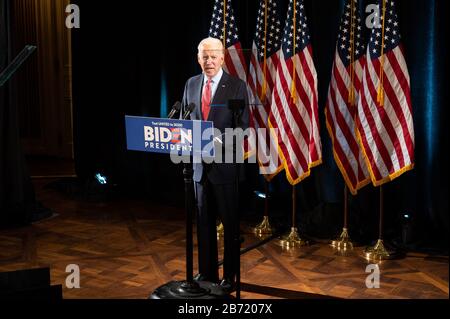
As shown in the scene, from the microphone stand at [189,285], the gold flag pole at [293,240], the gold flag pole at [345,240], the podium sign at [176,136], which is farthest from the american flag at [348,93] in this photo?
the podium sign at [176,136]

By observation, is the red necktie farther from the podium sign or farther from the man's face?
the podium sign

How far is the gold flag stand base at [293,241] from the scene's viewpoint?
5.29 m

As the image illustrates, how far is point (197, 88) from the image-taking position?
382 centimetres

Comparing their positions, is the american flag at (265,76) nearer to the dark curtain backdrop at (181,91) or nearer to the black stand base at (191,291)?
the dark curtain backdrop at (181,91)

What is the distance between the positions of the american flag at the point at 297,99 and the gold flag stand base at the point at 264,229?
0.55 meters

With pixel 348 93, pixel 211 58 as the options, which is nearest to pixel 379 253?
pixel 348 93

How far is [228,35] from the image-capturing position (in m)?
5.68

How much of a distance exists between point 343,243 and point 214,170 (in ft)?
6.13

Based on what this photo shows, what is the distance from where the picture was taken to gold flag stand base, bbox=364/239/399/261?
496 cm

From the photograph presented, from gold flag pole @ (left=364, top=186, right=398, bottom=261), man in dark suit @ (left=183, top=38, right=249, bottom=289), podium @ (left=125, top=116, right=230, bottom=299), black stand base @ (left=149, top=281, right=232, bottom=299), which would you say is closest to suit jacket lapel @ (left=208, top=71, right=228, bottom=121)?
man in dark suit @ (left=183, top=38, right=249, bottom=289)

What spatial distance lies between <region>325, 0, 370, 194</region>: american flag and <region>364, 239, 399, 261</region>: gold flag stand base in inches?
18.4

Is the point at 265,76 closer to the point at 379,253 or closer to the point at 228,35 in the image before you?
the point at 228,35

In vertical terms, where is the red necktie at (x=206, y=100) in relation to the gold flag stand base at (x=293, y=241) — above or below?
above

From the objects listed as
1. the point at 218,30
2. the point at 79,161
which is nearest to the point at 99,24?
the point at 79,161
